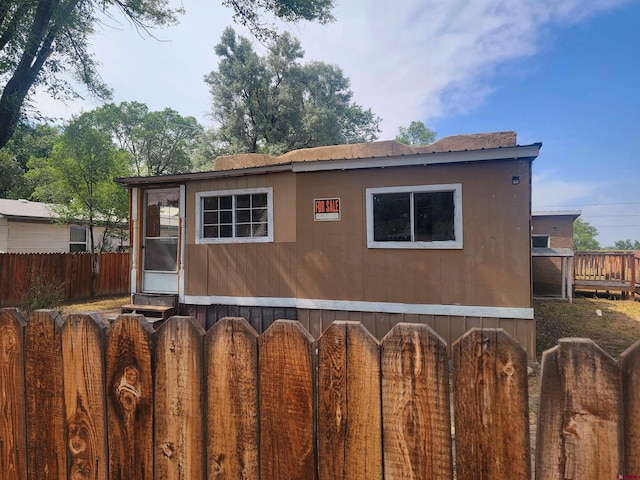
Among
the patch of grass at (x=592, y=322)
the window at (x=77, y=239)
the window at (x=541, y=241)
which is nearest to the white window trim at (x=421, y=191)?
the patch of grass at (x=592, y=322)

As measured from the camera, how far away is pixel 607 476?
87cm

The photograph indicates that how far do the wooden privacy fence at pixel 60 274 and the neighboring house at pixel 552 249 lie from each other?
1575cm

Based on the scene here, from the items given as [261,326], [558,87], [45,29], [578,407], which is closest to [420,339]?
[578,407]

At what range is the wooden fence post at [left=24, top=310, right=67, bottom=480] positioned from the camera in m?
→ 1.31

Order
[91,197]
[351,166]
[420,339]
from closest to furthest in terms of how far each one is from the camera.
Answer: [420,339]
[351,166]
[91,197]

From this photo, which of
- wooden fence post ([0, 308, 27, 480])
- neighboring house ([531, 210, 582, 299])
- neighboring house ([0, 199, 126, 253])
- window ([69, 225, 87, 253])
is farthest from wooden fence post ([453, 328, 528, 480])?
window ([69, 225, 87, 253])

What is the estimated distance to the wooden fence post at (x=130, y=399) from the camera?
1.23m

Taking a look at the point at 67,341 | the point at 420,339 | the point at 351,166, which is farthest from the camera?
the point at 351,166

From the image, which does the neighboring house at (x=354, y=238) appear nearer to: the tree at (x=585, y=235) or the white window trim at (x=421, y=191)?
the white window trim at (x=421, y=191)

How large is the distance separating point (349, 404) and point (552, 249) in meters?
13.3

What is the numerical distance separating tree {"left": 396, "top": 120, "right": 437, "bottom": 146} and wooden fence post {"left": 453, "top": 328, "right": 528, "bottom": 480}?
36.3 m

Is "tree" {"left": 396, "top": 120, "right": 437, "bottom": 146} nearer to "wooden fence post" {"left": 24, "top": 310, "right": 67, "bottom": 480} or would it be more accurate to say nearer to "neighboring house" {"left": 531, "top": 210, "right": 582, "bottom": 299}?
"neighboring house" {"left": 531, "top": 210, "right": 582, "bottom": 299}

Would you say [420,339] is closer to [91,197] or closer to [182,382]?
[182,382]

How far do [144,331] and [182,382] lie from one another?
248 mm
